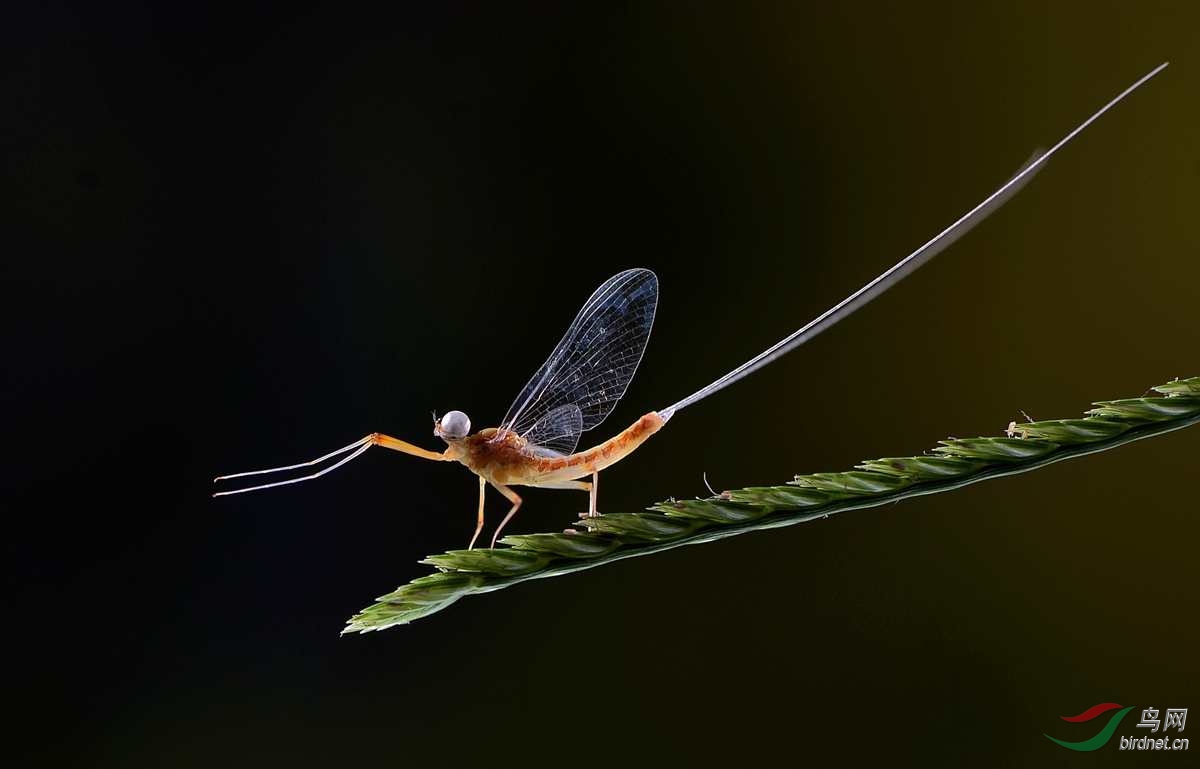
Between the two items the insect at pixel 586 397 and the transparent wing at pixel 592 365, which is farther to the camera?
the transparent wing at pixel 592 365

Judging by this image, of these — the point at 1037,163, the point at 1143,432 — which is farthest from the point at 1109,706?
the point at 1037,163

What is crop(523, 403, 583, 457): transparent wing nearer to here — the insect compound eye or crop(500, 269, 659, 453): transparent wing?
crop(500, 269, 659, 453): transparent wing

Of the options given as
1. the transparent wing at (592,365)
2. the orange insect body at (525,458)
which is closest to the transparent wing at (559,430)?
the transparent wing at (592,365)

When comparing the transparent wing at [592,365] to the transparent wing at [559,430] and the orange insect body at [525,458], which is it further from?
the orange insect body at [525,458]

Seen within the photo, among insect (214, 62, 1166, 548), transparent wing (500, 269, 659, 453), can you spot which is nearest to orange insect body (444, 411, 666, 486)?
insect (214, 62, 1166, 548)

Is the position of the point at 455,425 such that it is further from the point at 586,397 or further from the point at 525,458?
the point at 586,397

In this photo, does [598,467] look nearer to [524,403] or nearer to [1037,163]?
[524,403]

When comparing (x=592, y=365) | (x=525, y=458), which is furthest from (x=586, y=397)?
(x=525, y=458)
